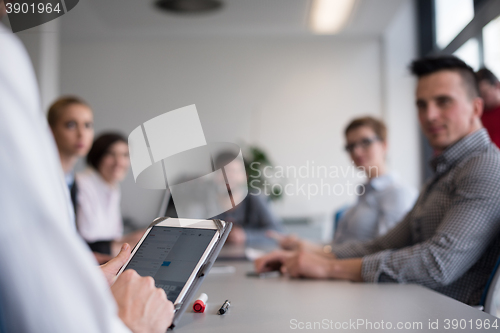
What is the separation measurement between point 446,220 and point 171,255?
35.0 inches

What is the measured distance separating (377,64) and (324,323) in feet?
18.6

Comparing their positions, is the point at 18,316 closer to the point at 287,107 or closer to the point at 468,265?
the point at 468,265

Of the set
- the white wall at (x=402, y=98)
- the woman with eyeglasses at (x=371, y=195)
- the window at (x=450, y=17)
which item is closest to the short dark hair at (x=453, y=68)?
the woman with eyeglasses at (x=371, y=195)

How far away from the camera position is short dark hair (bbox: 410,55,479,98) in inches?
66.0

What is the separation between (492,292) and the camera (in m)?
1.25

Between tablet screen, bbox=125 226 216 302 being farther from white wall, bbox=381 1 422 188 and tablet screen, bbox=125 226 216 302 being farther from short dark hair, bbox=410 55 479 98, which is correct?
white wall, bbox=381 1 422 188

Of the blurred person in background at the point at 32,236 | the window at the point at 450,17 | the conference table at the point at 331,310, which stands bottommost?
the conference table at the point at 331,310

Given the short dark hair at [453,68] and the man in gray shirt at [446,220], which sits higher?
the short dark hair at [453,68]

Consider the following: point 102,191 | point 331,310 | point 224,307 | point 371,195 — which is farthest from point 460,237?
point 102,191

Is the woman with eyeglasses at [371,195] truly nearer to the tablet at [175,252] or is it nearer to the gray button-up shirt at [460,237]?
the gray button-up shirt at [460,237]

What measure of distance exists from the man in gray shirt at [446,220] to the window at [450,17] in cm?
323

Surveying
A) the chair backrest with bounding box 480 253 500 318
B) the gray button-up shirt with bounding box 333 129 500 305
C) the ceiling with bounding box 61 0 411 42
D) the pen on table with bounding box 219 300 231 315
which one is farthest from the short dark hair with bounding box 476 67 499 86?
the ceiling with bounding box 61 0 411 42

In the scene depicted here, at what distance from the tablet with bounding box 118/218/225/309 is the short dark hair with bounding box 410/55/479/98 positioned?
1.23 meters

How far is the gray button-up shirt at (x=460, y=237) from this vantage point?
1262 mm
